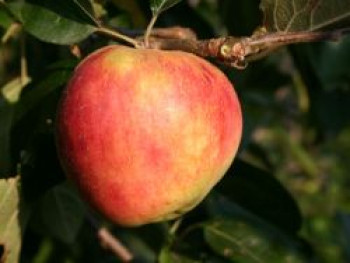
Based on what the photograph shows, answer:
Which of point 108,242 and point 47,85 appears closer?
point 47,85

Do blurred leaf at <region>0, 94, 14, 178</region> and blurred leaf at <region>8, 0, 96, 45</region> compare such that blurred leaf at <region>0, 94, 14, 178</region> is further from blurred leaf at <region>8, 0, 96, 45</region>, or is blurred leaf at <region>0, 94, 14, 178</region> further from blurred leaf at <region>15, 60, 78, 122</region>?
blurred leaf at <region>8, 0, 96, 45</region>

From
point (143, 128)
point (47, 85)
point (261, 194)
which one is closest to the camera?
point (143, 128)

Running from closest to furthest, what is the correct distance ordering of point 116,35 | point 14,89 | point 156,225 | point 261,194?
point 116,35 < point 14,89 < point 261,194 < point 156,225

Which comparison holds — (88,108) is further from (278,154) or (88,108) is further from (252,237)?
(278,154)

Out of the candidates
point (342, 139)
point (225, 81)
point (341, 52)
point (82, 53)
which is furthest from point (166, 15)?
point (342, 139)

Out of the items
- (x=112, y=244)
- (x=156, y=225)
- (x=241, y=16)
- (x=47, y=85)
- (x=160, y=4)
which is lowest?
(x=156, y=225)

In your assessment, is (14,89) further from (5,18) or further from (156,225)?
(156,225)

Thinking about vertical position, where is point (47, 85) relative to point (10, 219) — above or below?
above

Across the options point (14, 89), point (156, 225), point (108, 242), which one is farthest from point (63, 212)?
point (156, 225)
